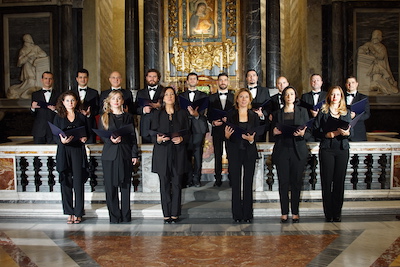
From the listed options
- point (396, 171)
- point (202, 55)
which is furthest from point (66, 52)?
point (396, 171)

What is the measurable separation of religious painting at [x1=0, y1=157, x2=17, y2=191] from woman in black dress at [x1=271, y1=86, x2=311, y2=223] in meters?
3.75

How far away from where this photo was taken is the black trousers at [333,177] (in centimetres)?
621

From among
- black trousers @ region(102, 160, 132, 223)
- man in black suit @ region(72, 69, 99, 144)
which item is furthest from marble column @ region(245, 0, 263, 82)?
black trousers @ region(102, 160, 132, 223)

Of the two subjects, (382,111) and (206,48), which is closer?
(382,111)

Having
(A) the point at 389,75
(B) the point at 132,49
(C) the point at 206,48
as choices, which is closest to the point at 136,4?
(B) the point at 132,49

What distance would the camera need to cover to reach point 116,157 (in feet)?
20.2

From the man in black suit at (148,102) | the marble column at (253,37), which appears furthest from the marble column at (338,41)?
the man in black suit at (148,102)

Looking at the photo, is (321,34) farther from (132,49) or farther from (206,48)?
(132,49)

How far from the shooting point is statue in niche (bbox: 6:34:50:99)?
1155cm

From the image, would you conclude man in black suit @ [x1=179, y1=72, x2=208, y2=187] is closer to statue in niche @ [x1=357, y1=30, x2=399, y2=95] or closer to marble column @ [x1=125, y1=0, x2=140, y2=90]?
marble column @ [x1=125, y1=0, x2=140, y2=90]

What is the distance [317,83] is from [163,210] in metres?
2.95

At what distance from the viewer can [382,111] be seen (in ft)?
37.0

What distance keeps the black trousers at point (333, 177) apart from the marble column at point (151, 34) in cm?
611

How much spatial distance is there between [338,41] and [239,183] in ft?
20.8
